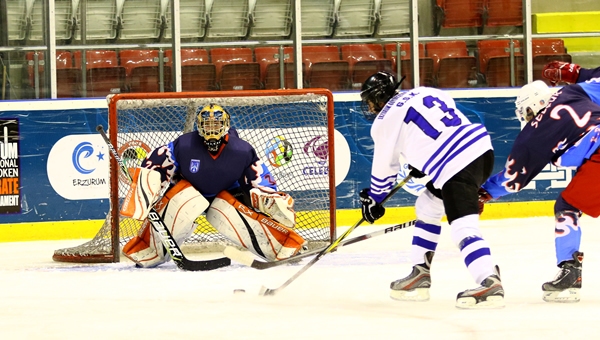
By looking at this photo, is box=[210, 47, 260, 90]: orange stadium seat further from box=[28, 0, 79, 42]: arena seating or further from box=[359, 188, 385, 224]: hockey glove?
box=[359, 188, 385, 224]: hockey glove

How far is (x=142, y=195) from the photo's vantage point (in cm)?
448

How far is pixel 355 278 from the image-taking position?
4242mm

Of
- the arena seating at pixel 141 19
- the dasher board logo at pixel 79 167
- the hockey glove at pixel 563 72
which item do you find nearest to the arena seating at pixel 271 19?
the arena seating at pixel 141 19

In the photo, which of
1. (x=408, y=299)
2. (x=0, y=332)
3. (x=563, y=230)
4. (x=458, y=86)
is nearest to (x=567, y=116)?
(x=563, y=230)

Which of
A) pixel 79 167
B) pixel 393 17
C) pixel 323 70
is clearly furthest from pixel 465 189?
pixel 393 17

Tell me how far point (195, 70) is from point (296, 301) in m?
3.12

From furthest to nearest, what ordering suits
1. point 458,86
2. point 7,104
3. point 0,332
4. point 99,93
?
1. point 458,86
2. point 99,93
3. point 7,104
4. point 0,332

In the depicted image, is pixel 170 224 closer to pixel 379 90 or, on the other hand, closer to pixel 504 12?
pixel 379 90

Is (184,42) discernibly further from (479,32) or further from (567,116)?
(567,116)

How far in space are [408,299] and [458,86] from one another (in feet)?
11.2

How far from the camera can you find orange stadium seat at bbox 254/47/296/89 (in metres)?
6.59

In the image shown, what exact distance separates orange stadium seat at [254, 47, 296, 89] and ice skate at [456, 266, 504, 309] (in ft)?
11.7

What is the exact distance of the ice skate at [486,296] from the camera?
3203mm

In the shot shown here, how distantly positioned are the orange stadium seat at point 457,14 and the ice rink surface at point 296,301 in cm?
192
